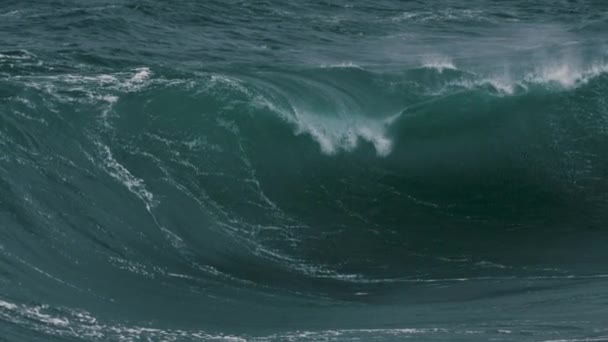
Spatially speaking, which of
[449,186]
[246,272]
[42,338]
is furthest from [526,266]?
[42,338]

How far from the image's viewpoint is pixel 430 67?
32.6m

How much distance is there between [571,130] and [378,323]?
41.8 ft

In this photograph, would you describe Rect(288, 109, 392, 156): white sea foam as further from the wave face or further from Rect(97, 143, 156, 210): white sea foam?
Rect(97, 143, 156, 210): white sea foam

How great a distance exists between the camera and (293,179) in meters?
27.6

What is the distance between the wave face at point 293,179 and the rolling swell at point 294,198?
6 cm

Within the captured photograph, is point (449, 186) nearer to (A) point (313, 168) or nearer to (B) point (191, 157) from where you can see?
(A) point (313, 168)

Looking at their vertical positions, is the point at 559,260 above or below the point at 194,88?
below

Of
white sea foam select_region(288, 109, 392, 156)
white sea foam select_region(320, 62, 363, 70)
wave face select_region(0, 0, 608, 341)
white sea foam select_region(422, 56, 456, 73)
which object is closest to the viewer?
wave face select_region(0, 0, 608, 341)

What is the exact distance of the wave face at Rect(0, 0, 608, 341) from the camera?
21062mm

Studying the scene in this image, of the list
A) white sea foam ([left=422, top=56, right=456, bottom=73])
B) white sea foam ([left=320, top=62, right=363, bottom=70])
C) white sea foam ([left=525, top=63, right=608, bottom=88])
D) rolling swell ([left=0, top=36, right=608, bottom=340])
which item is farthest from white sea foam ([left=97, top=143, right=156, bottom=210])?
white sea foam ([left=525, top=63, right=608, bottom=88])

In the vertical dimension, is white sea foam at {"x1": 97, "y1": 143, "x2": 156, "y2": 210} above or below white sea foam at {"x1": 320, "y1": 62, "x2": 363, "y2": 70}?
below

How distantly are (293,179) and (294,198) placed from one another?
0.89 meters

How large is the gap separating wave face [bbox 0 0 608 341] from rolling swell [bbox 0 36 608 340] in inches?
2.5

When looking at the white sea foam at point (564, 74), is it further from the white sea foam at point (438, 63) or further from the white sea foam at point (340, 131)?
the white sea foam at point (340, 131)
